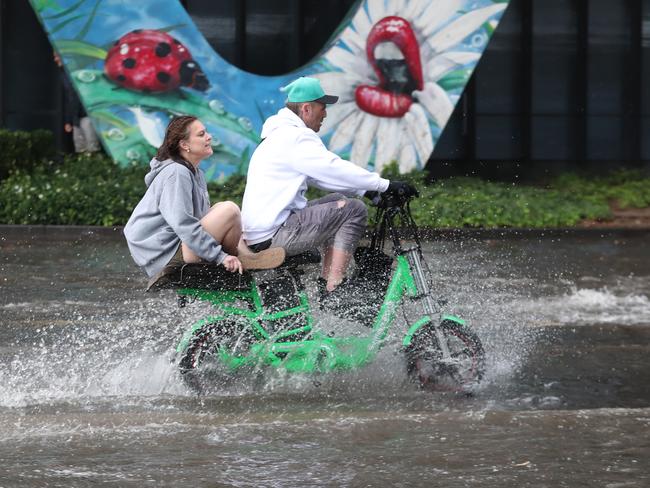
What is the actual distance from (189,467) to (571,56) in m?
20.8

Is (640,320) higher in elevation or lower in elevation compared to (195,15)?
lower

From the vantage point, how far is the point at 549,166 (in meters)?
24.4

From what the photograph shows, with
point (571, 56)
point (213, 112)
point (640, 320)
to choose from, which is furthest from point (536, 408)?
point (571, 56)

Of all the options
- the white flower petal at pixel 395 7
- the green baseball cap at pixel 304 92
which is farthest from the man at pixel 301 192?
the white flower petal at pixel 395 7

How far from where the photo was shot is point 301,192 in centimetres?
714

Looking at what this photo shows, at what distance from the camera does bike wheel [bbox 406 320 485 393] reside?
6863 millimetres

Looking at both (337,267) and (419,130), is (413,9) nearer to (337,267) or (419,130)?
(419,130)

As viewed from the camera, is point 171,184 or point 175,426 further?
point 171,184

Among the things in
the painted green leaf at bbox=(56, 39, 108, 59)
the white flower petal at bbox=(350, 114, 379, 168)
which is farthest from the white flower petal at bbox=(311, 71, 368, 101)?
the painted green leaf at bbox=(56, 39, 108, 59)

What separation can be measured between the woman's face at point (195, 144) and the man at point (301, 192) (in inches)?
12.3

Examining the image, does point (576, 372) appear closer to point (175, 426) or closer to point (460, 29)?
point (175, 426)

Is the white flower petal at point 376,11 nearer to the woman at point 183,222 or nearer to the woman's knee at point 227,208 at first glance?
the woman at point 183,222

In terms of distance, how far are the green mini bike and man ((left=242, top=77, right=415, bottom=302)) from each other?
5.3 inches

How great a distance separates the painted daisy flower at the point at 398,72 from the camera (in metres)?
18.5
